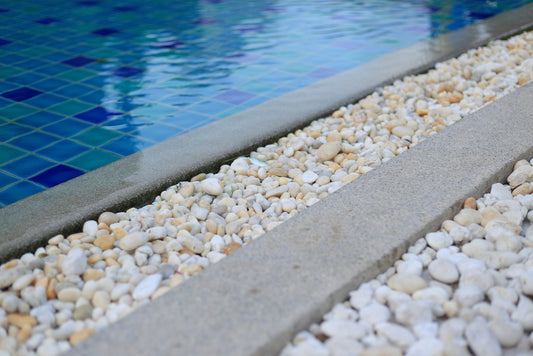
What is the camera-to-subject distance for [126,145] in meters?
2.90

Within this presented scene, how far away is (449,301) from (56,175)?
1939mm

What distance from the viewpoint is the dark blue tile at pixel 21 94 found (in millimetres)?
3609

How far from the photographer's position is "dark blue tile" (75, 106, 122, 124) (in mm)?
3242

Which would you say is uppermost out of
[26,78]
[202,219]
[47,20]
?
[47,20]

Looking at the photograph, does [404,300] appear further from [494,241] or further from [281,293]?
[494,241]

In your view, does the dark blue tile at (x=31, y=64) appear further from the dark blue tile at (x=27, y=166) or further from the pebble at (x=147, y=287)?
the pebble at (x=147, y=287)

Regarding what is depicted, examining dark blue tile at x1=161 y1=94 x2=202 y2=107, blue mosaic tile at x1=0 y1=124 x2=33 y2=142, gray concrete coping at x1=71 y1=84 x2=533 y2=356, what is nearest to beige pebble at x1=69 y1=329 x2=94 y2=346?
gray concrete coping at x1=71 y1=84 x2=533 y2=356

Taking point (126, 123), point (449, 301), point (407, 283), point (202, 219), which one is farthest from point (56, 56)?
point (449, 301)

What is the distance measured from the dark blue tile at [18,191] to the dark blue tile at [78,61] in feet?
6.67

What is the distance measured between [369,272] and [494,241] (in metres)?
0.52

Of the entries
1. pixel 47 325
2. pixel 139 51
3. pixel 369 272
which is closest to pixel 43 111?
pixel 139 51

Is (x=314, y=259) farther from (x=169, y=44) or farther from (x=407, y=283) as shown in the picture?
(x=169, y=44)

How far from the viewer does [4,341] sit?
4.90 ft

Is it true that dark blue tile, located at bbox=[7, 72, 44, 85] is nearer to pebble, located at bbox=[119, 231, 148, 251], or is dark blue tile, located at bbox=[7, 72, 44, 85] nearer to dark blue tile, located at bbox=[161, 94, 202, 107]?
dark blue tile, located at bbox=[161, 94, 202, 107]
